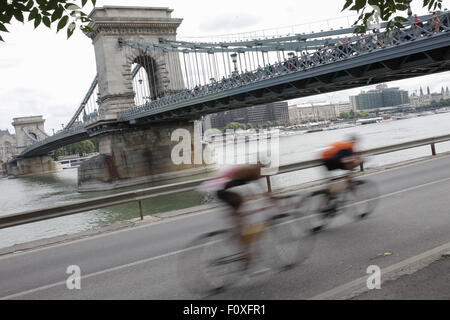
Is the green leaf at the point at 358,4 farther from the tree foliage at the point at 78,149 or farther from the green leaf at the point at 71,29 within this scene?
the tree foliage at the point at 78,149

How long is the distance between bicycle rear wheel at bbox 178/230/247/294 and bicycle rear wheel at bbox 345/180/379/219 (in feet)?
7.81

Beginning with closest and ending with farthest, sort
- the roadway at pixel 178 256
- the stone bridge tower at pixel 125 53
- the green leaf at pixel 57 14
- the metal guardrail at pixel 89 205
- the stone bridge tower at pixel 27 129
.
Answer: the green leaf at pixel 57 14 → the roadway at pixel 178 256 → the metal guardrail at pixel 89 205 → the stone bridge tower at pixel 125 53 → the stone bridge tower at pixel 27 129

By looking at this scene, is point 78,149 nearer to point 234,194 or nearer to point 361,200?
point 361,200

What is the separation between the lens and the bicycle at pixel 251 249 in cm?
409

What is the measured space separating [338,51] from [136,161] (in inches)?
961

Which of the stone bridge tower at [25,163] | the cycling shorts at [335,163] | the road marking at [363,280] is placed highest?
the stone bridge tower at [25,163]

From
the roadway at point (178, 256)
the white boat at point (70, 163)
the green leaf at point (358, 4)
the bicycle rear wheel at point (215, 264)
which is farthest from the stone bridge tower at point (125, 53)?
the white boat at point (70, 163)

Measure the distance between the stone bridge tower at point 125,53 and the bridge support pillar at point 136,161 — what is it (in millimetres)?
3051

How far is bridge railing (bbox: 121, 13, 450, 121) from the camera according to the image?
15648 millimetres

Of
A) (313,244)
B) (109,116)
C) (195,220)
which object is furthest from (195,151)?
(313,244)

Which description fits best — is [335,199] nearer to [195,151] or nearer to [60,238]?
[60,238]

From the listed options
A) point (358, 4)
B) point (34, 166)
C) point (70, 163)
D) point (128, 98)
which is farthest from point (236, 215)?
point (70, 163)

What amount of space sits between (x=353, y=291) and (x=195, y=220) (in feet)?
13.7

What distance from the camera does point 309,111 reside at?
4606 inches
